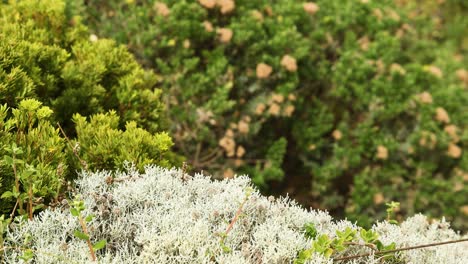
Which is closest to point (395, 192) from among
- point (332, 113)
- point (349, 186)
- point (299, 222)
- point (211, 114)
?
point (349, 186)

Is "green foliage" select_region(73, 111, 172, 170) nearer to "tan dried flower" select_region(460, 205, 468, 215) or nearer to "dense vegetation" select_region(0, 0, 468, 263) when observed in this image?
"dense vegetation" select_region(0, 0, 468, 263)

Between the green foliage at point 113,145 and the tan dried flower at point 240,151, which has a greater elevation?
the tan dried flower at point 240,151

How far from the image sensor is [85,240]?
234cm

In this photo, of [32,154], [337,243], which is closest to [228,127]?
[32,154]

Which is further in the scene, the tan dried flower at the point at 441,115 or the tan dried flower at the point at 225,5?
the tan dried flower at the point at 441,115

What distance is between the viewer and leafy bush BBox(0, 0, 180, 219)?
2.59 metres

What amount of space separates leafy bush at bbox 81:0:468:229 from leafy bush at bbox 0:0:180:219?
1362 millimetres

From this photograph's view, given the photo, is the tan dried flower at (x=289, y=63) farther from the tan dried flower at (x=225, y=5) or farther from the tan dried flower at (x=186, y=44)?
the tan dried flower at (x=186, y=44)

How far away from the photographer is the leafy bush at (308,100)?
17.3 feet

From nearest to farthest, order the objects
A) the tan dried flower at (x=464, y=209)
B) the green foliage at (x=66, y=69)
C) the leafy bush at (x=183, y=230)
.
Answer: the leafy bush at (x=183, y=230) → the green foliage at (x=66, y=69) → the tan dried flower at (x=464, y=209)

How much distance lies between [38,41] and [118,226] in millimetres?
1583

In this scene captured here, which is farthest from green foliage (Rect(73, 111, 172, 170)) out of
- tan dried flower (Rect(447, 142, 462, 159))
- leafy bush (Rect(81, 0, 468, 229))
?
tan dried flower (Rect(447, 142, 462, 159))

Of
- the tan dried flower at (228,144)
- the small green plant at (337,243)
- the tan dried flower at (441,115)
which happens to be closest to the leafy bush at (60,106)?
the small green plant at (337,243)

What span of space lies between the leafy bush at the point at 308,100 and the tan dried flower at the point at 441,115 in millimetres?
17
